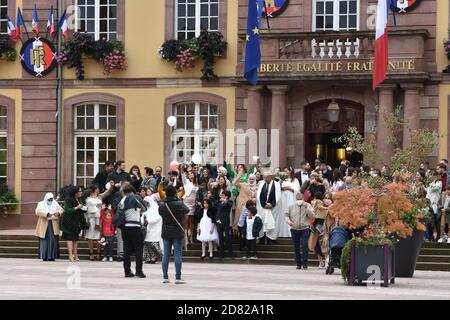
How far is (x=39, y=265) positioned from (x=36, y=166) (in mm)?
8830

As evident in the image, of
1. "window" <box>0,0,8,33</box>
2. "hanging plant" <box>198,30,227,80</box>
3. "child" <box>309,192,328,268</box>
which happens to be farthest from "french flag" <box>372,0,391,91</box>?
"window" <box>0,0,8,33</box>

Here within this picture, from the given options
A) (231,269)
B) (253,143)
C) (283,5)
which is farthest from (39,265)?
(283,5)

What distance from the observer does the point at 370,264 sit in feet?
65.6

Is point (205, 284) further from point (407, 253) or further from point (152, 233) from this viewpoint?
point (152, 233)

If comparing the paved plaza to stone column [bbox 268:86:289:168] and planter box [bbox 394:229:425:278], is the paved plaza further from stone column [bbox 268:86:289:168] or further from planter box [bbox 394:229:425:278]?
stone column [bbox 268:86:289:168]

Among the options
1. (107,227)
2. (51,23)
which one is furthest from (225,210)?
(51,23)

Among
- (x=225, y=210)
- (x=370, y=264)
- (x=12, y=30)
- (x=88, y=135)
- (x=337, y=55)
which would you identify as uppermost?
(x=12, y=30)

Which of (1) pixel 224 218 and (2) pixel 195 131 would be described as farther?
(2) pixel 195 131

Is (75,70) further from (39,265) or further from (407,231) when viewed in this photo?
(407,231)

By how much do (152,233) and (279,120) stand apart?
6853 mm

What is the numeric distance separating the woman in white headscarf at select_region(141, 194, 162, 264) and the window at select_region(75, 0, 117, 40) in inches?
360

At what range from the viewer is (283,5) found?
3225cm

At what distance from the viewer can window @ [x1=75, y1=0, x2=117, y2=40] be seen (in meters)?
34.1

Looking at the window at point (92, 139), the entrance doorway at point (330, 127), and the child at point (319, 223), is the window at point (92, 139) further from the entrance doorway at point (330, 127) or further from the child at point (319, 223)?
the child at point (319, 223)
